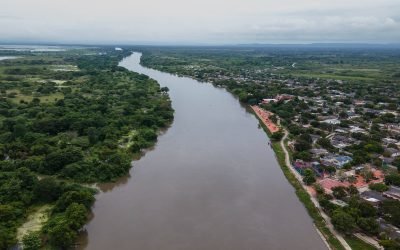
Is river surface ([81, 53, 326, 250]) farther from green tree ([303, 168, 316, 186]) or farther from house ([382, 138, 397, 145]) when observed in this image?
house ([382, 138, 397, 145])

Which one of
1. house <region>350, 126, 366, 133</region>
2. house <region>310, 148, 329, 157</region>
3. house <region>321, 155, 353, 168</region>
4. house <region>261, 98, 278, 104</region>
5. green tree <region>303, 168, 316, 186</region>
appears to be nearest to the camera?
green tree <region>303, 168, 316, 186</region>

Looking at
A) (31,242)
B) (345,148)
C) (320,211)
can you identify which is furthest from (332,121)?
(31,242)

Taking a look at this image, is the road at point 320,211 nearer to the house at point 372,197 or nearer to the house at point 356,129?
the house at point 372,197

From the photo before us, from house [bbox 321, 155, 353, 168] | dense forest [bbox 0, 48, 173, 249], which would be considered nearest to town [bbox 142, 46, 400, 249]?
house [bbox 321, 155, 353, 168]

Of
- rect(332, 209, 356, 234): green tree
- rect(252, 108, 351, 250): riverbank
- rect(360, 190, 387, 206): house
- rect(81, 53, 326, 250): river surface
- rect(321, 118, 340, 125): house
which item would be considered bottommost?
rect(81, 53, 326, 250): river surface

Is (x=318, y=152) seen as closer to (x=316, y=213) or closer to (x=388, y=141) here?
(x=388, y=141)

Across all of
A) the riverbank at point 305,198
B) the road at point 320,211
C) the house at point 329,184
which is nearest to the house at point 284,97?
the riverbank at point 305,198
